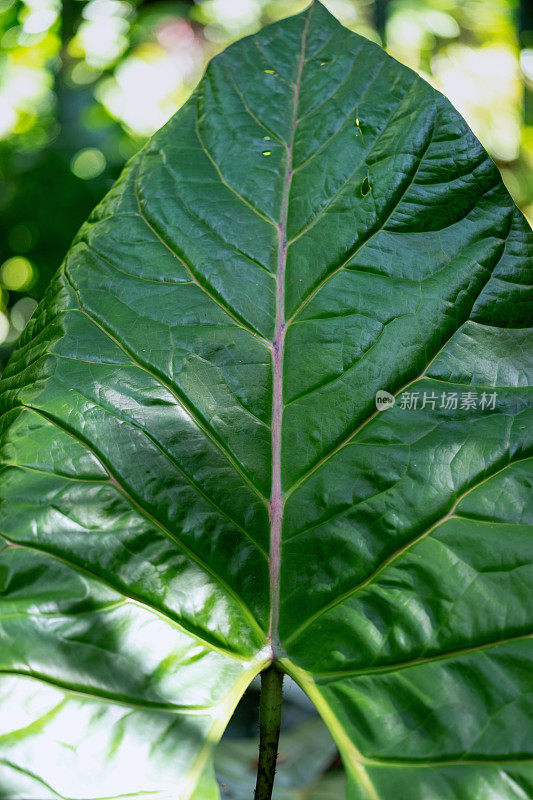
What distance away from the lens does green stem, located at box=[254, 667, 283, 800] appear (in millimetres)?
573

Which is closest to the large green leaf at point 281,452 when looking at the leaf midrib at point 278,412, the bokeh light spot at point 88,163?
the leaf midrib at point 278,412

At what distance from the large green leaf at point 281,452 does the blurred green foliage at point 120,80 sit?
88 cm

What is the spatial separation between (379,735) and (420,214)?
1.55ft

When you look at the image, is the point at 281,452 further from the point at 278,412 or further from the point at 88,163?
the point at 88,163

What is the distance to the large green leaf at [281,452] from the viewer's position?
0.52 metres

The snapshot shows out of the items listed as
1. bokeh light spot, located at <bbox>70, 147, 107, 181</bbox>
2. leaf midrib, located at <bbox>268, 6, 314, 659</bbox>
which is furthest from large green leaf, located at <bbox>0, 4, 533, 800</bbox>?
bokeh light spot, located at <bbox>70, 147, 107, 181</bbox>

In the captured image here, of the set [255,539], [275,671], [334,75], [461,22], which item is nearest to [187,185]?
[334,75]

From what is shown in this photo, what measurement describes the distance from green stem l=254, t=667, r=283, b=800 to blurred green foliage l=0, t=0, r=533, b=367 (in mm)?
1129

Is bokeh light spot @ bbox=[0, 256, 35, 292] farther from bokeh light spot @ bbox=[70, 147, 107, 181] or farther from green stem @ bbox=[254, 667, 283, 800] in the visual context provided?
green stem @ bbox=[254, 667, 283, 800]

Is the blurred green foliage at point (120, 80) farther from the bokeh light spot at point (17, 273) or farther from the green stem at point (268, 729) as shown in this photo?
the green stem at point (268, 729)

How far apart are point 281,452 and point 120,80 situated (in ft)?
5.37

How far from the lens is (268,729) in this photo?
0.58 meters

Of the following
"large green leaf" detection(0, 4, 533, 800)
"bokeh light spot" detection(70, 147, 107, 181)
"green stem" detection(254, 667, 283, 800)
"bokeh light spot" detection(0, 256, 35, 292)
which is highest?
"bokeh light spot" detection(70, 147, 107, 181)

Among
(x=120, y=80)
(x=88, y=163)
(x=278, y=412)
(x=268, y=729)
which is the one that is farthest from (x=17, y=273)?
(x=268, y=729)
